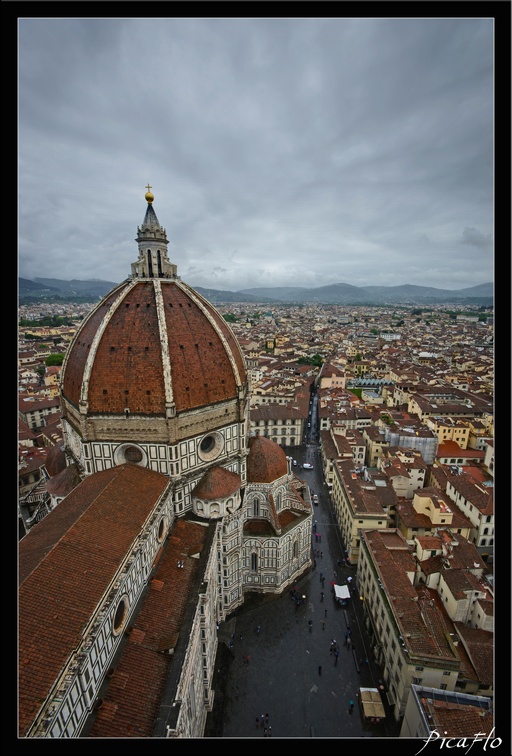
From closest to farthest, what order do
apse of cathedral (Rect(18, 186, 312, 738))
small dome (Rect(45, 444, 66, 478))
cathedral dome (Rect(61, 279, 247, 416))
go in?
1. apse of cathedral (Rect(18, 186, 312, 738))
2. cathedral dome (Rect(61, 279, 247, 416))
3. small dome (Rect(45, 444, 66, 478))

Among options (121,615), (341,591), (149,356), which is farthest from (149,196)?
(341,591)

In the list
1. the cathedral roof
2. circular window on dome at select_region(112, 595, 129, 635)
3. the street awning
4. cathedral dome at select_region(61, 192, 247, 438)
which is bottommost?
the street awning

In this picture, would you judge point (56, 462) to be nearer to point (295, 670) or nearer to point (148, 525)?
point (148, 525)

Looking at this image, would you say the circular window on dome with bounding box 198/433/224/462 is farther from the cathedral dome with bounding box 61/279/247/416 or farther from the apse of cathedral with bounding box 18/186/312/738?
the cathedral dome with bounding box 61/279/247/416

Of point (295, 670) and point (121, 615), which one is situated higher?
point (121, 615)

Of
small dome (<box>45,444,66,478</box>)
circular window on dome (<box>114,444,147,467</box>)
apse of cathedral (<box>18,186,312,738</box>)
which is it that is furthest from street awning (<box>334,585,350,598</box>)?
small dome (<box>45,444,66,478</box>)

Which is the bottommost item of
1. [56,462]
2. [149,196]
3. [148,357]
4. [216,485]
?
[216,485]
